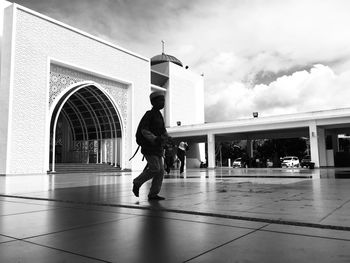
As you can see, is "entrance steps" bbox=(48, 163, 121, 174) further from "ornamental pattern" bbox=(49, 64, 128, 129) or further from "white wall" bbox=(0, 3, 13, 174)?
"white wall" bbox=(0, 3, 13, 174)

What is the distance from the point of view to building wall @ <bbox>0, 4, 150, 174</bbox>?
18641 millimetres

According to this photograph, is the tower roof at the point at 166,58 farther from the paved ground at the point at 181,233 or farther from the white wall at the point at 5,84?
the paved ground at the point at 181,233

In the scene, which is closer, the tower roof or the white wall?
the white wall

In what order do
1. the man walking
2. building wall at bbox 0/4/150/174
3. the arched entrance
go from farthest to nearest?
the arched entrance
building wall at bbox 0/4/150/174
the man walking

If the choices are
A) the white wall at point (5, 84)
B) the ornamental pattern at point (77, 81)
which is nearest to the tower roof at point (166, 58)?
the ornamental pattern at point (77, 81)

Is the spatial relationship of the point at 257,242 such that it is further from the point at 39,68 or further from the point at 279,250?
the point at 39,68

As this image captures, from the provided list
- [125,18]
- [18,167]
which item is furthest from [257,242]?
[18,167]

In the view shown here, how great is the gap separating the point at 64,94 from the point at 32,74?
2963mm

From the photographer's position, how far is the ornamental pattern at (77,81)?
854 inches

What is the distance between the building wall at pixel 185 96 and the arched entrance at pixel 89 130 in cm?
850

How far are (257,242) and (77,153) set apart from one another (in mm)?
29117

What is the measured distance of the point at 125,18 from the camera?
40.9ft

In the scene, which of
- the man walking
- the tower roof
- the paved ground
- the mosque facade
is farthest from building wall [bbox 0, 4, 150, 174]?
the tower roof

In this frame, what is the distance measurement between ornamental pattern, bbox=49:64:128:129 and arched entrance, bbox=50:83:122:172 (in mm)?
560
